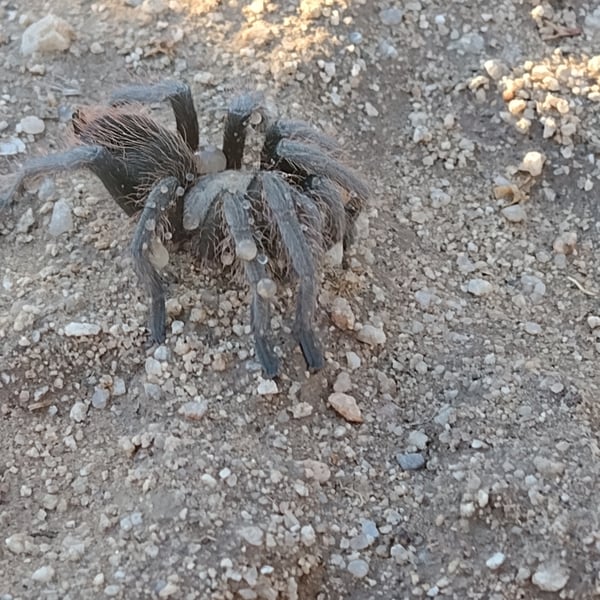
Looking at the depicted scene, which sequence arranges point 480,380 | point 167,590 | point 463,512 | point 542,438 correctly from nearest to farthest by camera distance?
point 167,590, point 463,512, point 542,438, point 480,380

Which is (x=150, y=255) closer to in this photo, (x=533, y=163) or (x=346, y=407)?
(x=346, y=407)

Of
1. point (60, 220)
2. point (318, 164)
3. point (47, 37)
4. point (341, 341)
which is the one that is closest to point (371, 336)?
point (341, 341)

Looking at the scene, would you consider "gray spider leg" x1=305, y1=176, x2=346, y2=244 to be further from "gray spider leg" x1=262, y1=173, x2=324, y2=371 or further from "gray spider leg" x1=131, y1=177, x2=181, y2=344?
"gray spider leg" x1=131, y1=177, x2=181, y2=344

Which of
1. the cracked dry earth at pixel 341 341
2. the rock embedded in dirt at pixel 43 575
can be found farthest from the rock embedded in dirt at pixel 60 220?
the rock embedded in dirt at pixel 43 575

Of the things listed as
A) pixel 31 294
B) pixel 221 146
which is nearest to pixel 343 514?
pixel 31 294

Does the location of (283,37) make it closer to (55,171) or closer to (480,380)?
(55,171)

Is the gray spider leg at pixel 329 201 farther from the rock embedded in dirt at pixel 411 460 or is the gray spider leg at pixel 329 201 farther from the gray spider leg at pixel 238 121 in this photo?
the rock embedded in dirt at pixel 411 460
